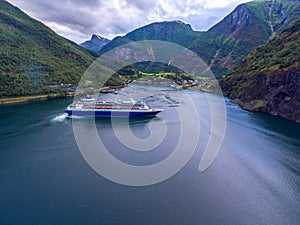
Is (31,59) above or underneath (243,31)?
underneath

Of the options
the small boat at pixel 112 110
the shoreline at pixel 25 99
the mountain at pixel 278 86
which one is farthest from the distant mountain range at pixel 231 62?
the small boat at pixel 112 110

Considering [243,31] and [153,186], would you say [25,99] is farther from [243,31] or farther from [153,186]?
[243,31]

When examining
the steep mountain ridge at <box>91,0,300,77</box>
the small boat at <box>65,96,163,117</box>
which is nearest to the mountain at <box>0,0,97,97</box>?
the small boat at <box>65,96,163,117</box>

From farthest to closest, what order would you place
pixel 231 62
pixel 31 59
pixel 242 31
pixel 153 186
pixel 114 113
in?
pixel 242 31, pixel 231 62, pixel 31 59, pixel 114 113, pixel 153 186

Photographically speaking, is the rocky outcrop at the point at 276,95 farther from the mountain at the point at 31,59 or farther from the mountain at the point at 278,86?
the mountain at the point at 31,59

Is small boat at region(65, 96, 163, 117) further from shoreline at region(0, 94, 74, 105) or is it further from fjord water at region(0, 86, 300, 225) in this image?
shoreline at region(0, 94, 74, 105)

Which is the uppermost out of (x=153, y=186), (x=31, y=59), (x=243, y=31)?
(x=243, y=31)

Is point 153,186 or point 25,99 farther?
point 25,99

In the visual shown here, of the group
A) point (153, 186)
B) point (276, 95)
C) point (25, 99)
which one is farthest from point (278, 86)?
point (25, 99)
